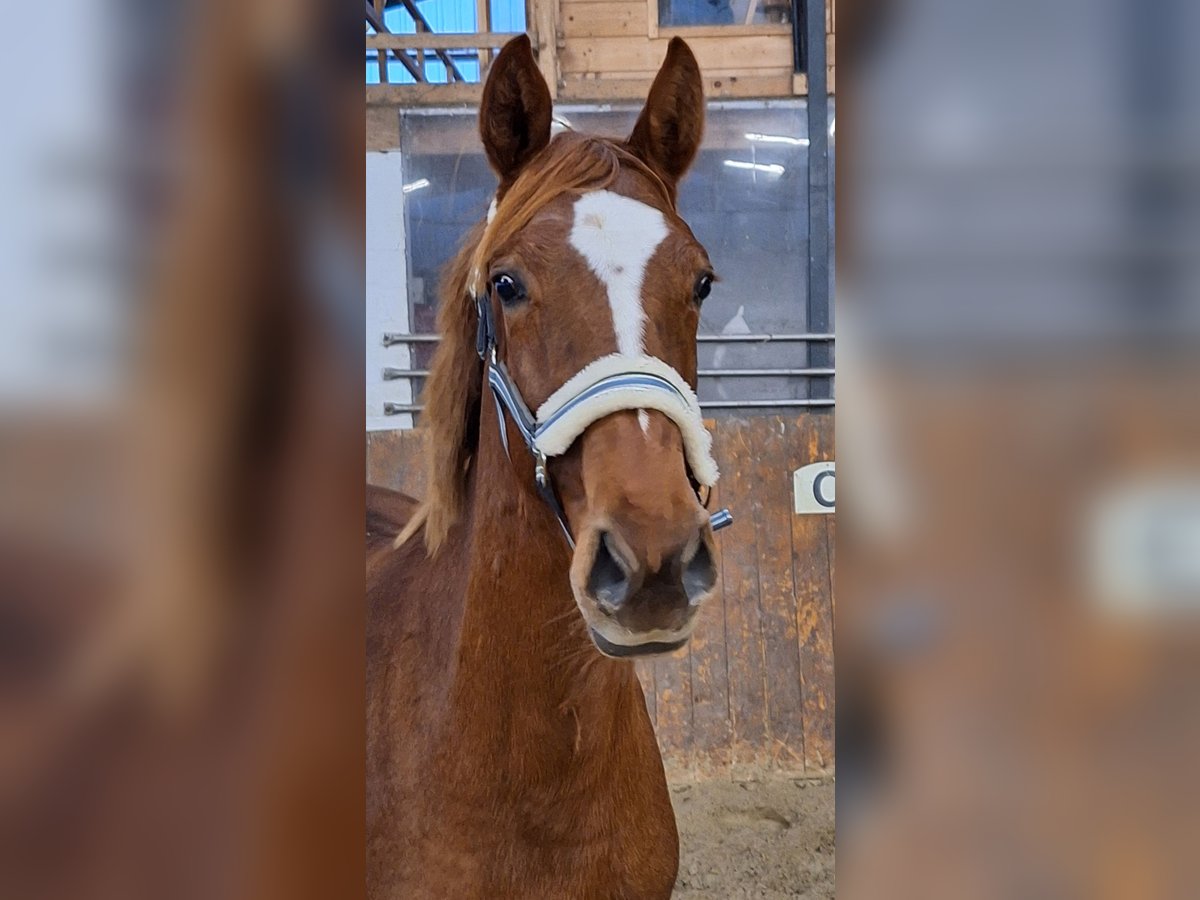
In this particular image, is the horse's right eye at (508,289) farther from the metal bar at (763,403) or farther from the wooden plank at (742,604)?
the metal bar at (763,403)

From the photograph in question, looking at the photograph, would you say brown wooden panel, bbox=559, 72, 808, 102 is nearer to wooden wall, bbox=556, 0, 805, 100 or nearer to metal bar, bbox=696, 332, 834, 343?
wooden wall, bbox=556, 0, 805, 100

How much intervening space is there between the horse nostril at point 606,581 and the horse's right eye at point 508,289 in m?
0.29

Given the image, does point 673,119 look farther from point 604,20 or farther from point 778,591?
point 604,20

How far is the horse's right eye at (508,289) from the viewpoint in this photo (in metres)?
0.87

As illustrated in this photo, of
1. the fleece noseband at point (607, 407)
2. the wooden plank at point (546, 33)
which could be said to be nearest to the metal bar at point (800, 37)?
the wooden plank at point (546, 33)

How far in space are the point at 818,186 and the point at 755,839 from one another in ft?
7.81

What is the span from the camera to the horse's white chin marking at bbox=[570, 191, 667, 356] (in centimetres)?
80
